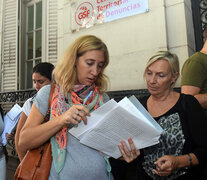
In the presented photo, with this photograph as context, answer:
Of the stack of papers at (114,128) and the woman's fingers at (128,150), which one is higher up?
the stack of papers at (114,128)

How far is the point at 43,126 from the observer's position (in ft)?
4.03

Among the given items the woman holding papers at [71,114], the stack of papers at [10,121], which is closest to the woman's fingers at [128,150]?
the woman holding papers at [71,114]

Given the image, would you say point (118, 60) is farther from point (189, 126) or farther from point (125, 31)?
point (189, 126)

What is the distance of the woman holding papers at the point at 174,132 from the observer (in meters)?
1.43

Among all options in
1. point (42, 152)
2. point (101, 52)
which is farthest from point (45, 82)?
point (42, 152)

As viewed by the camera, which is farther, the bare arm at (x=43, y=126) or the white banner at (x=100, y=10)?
the white banner at (x=100, y=10)

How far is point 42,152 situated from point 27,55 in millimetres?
5871

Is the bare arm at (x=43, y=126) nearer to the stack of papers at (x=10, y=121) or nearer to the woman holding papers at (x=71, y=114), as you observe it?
the woman holding papers at (x=71, y=114)

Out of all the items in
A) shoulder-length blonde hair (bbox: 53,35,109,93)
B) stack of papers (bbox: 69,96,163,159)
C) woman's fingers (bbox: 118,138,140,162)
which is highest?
shoulder-length blonde hair (bbox: 53,35,109,93)

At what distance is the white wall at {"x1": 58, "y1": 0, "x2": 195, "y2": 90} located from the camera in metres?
3.17

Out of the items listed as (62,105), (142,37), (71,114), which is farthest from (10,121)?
(142,37)

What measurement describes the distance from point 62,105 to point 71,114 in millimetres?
204

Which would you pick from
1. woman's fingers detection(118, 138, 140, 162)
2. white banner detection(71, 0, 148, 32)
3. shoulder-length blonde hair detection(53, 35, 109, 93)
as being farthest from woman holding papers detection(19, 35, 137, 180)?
white banner detection(71, 0, 148, 32)

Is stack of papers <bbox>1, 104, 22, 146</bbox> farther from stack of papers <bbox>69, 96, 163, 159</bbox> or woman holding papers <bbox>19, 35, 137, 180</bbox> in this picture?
stack of papers <bbox>69, 96, 163, 159</bbox>
